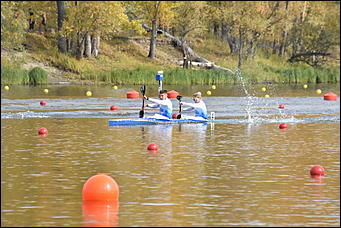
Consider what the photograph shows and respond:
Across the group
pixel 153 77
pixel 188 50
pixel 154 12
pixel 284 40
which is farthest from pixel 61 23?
pixel 284 40

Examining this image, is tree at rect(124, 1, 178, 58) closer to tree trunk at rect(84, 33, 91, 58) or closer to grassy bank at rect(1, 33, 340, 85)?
grassy bank at rect(1, 33, 340, 85)

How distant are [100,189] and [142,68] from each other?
55.5 m

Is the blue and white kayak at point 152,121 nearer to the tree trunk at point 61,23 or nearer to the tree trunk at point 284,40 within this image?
the tree trunk at point 61,23

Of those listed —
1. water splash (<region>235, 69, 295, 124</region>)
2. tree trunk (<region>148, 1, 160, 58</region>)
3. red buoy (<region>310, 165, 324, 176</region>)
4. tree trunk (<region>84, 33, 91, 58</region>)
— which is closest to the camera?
red buoy (<region>310, 165, 324, 176</region>)

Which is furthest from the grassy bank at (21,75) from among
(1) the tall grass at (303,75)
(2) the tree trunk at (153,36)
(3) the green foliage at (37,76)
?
(1) the tall grass at (303,75)

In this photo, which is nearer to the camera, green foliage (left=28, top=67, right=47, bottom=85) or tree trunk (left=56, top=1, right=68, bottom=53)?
green foliage (left=28, top=67, right=47, bottom=85)

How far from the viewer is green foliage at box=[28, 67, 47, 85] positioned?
209 feet

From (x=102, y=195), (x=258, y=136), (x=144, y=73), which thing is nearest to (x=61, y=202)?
(x=102, y=195)

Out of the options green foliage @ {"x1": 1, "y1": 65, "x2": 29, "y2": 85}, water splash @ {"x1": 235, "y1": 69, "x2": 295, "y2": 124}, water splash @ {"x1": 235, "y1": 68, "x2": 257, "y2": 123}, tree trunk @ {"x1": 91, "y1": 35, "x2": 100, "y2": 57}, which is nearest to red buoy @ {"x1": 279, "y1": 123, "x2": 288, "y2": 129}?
water splash @ {"x1": 235, "y1": 69, "x2": 295, "y2": 124}

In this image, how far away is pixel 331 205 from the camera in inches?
686

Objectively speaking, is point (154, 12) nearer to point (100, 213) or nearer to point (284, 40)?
point (284, 40)

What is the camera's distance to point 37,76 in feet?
210

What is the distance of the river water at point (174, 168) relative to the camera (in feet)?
54.0

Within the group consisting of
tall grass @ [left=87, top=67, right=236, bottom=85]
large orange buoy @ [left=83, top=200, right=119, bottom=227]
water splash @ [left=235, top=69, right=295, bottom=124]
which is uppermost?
tall grass @ [left=87, top=67, right=236, bottom=85]
